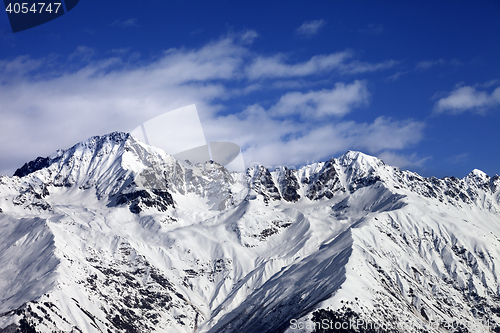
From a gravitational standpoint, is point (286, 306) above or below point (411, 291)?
above

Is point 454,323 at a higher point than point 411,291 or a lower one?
lower

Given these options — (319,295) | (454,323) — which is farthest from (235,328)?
(454,323)

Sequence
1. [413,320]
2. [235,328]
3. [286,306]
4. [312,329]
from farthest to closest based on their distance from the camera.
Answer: [235,328]
[286,306]
[413,320]
[312,329]

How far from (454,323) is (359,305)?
66837 mm

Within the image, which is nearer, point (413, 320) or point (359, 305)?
point (359, 305)

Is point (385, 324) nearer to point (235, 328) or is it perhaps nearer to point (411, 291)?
point (411, 291)

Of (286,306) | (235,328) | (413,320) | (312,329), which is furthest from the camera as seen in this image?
(235,328)

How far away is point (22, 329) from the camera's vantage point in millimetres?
171500

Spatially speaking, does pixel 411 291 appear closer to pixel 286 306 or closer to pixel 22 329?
pixel 286 306

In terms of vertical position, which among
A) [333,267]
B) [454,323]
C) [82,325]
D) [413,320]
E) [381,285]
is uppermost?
[82,325]

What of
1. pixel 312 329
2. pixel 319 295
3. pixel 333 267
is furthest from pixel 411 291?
pixel 312 329

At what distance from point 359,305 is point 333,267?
162 feet

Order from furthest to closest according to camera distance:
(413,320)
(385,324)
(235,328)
A: 1. (235,328)
2. (413,320)
3. (385,324)

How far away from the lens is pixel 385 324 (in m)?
148
